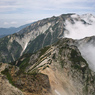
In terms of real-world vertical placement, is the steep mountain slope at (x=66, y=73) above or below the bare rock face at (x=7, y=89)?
below

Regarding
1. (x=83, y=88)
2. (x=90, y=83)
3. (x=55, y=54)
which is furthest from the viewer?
(x=55, y=54)

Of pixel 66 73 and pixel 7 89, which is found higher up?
pixel 7 89

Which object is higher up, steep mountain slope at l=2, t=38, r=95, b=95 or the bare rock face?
the bare rock face

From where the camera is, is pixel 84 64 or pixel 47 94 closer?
pixel 47 94

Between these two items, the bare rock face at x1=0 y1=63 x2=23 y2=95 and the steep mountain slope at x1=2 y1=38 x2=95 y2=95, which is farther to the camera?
the steep mountain slope at x1=2 y1=38 x2=95 y2=95

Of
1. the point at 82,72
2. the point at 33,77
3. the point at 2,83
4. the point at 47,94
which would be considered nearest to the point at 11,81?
the point at 2,83

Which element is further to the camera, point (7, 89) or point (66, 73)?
point (66, 73)

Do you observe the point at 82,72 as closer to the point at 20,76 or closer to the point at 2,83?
the point at 20,76

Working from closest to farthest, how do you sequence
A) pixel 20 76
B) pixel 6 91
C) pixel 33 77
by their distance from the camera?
pixel 6 91
pixel 20 76
pixel 33 77

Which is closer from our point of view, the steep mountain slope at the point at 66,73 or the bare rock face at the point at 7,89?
the bare rock face at the point at 7,89

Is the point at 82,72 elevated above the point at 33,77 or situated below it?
below

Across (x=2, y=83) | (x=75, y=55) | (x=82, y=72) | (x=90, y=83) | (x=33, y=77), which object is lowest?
(x=90, y=83)
